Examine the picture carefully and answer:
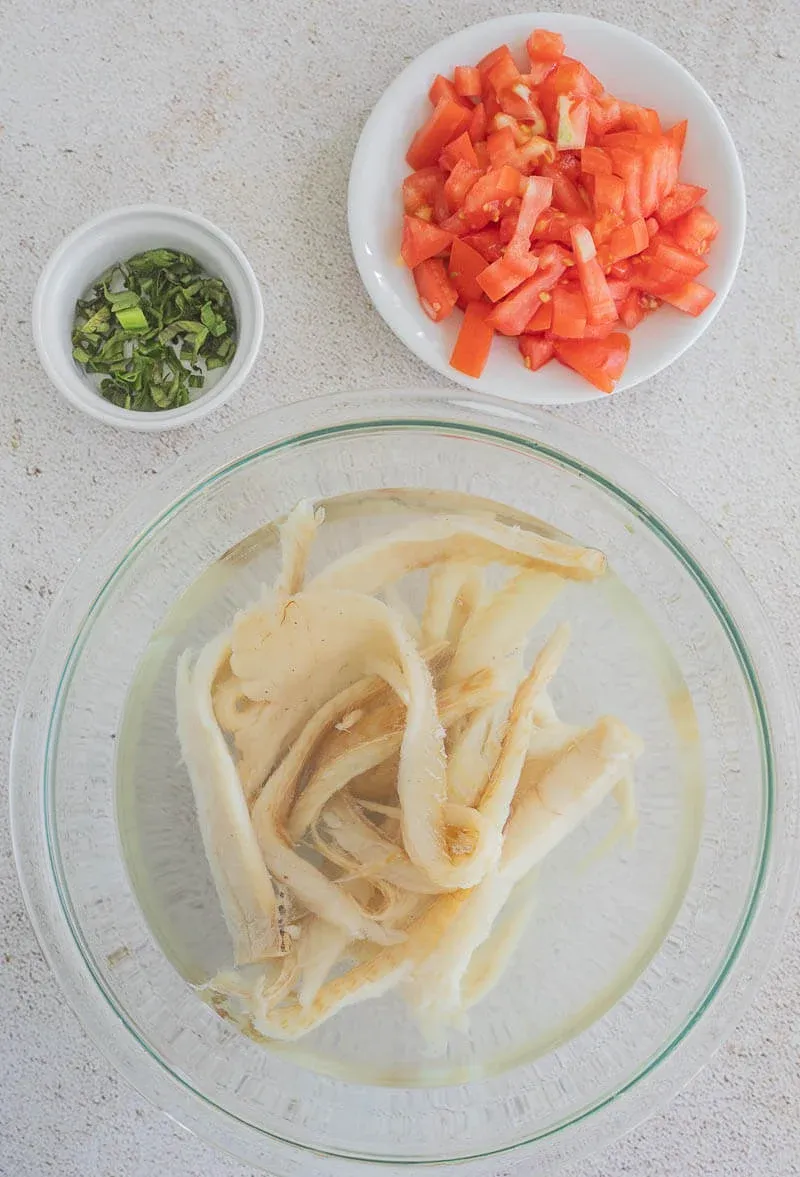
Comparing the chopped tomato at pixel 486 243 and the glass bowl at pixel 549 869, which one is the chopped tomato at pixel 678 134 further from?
the glass bowl at pixel 549 869

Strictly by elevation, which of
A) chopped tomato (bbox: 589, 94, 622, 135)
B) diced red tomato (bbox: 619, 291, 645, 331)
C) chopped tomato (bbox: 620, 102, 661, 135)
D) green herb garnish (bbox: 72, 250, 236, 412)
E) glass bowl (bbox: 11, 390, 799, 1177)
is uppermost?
chopped tomato (bbox: 620, 102, 661, 135)

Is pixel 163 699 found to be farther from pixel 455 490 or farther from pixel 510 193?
pixel 510 193

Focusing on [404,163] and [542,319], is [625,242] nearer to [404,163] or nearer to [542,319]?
[542,319]

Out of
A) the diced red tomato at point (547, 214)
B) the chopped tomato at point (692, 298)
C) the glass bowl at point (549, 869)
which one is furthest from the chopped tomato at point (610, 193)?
the glass bowl at point (549, 869)

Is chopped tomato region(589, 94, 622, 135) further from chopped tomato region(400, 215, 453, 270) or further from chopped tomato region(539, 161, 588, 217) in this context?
chopped tomato region(400, 215, 453, 270)

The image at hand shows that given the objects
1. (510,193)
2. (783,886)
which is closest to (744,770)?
(783,886)

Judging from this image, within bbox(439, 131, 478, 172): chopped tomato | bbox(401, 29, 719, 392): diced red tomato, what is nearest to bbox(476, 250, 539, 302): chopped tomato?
bbox(401, 29, 719, 392): diced red tomato
